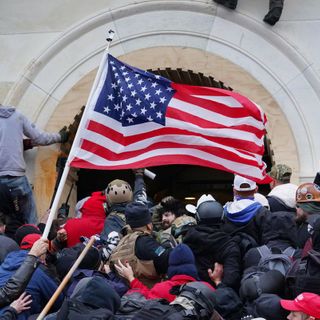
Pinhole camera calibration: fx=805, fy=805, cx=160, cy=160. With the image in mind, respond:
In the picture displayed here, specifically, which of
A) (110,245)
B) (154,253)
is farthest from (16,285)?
(110,245)

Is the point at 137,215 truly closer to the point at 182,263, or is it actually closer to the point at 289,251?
the point at 182,263

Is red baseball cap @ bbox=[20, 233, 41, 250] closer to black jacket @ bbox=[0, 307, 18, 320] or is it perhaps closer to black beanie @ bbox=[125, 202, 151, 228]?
black beanie @ bbox=[125, 202, 151, 228]

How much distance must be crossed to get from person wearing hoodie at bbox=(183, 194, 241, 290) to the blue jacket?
1.12 meters

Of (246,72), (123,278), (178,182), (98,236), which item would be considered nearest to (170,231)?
(98,236)

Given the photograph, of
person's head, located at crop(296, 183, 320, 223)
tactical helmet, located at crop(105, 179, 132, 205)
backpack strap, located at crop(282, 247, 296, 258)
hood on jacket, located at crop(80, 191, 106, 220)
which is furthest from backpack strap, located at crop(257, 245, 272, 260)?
A: hood on jacket, located at crop(80, 191, 106, 220)

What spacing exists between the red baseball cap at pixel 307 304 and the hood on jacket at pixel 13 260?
88.9 inches

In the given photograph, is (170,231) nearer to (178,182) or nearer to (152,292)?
(152,292)

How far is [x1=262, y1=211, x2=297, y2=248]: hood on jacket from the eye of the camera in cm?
625

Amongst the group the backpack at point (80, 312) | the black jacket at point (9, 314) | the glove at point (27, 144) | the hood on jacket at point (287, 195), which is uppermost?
the glove at point (27, 144)

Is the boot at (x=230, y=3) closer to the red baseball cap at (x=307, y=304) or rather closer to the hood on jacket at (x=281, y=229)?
the hood on jacket at (x=281, y=229)

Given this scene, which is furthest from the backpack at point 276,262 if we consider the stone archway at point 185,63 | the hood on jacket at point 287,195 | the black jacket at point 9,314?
the stone archway at point 185,63

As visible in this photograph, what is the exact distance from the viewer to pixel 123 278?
19.7ft

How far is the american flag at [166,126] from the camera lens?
262 inches

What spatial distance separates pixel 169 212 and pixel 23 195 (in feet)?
7.11
